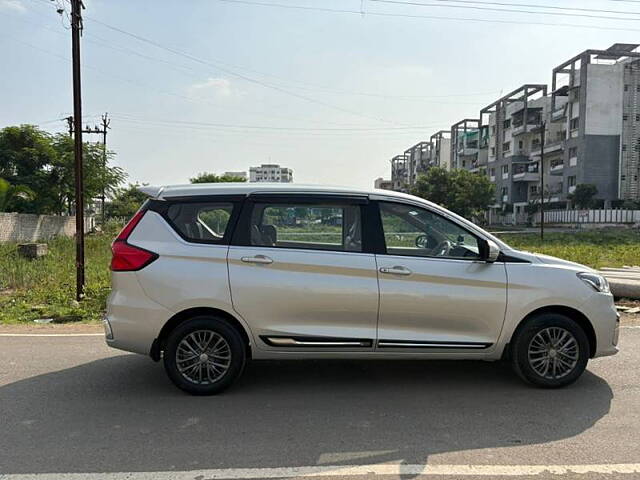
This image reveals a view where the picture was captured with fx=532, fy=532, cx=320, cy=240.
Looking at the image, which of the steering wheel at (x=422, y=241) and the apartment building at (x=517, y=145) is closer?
the steering wheel at (x=422, y=241)

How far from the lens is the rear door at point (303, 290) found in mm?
4719

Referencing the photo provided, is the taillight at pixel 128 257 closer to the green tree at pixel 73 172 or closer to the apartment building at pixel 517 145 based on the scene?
the green tree at pixel 73 172

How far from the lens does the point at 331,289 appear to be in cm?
472

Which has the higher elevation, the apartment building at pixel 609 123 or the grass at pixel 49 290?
the apartment building at pixel 609 123

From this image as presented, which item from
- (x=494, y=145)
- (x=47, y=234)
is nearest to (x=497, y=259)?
(x=47, y=234)

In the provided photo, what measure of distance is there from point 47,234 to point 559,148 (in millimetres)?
55079

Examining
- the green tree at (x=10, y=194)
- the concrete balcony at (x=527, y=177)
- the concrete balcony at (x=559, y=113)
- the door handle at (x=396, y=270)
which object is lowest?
the door handle at (x=396, y=270)

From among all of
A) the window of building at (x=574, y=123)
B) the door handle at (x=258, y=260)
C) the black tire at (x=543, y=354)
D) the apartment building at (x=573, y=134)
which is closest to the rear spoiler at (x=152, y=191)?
the door handle at (x=258, y=260)

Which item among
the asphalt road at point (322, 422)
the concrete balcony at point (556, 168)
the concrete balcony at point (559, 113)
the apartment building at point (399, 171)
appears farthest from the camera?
the apartment building at point (399, 171)

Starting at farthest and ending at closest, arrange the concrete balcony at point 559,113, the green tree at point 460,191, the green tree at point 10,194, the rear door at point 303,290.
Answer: the concrete balcony at point 559,113, the green tree at point 460,191, the green tree at point 10,194, the rear door at point 303,290

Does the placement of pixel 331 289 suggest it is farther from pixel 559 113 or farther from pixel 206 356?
pixel 559 113

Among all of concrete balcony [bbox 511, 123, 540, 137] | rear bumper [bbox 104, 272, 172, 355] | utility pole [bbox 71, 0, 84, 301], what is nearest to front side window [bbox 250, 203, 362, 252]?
rear bumper [bbox 104, 272, 172, 355]

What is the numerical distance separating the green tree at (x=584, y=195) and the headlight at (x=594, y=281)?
53809 millimetres

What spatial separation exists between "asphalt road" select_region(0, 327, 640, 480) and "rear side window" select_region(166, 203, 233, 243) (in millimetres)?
1466
